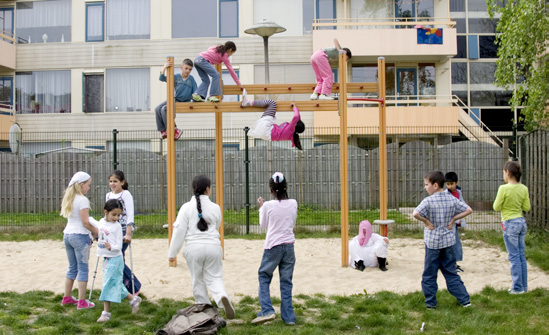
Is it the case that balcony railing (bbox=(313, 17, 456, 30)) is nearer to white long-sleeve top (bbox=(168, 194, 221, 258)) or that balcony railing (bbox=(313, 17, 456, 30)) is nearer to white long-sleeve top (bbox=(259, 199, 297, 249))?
white long-sleeve top (bbox=(259, 199, 297, 249))

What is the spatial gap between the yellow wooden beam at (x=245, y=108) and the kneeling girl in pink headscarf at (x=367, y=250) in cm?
206

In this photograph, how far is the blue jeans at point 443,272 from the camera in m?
6.61

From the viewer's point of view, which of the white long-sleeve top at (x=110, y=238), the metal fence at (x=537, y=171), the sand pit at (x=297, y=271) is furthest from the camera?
the metal fence at (x=537, y=171)

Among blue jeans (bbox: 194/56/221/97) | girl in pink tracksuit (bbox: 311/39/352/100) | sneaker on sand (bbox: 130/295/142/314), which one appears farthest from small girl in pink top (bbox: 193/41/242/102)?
sneaker on sand (bbox: 130/295/142/314)

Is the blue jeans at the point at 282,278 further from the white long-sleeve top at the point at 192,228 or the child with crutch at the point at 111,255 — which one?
the child with crutch at the point at 111,255

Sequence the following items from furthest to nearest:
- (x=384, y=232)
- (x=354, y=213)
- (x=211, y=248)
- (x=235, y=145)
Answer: (x=235, y=145), (x=354, y=213), (x=384, y=232), (x=211, y=248)

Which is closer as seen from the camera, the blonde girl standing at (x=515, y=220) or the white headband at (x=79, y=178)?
the white headband at (x=79, y=178)

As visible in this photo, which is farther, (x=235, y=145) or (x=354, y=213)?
(x=235, y=145)

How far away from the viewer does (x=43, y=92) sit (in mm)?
22609

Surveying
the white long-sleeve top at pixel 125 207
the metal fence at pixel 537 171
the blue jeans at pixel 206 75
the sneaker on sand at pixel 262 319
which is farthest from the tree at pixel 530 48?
the white long-sleeve top at pixel 125 207

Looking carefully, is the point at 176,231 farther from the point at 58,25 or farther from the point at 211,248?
the point at 58,25

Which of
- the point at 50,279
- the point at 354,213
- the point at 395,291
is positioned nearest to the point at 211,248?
the point at 395,291

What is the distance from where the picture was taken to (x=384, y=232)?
9711 mm

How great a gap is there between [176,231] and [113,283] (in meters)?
1.11
